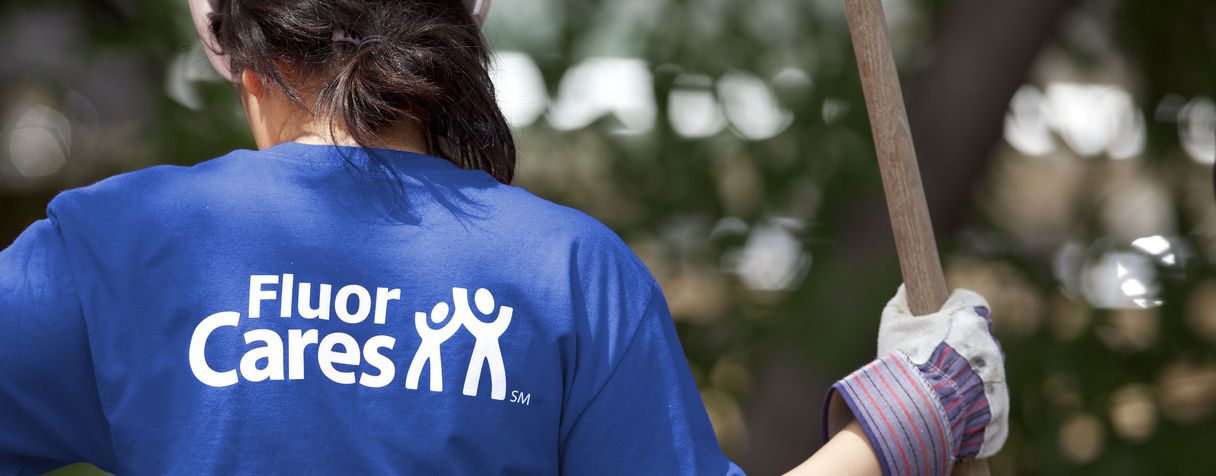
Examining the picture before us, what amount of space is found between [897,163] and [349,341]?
0.72 metres

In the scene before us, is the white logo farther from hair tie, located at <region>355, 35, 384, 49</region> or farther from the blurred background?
the blurred background

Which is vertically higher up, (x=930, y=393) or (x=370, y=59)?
(x=370, y=59)

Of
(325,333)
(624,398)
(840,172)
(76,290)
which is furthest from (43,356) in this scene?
(840,172)

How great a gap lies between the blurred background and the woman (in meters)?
1.95

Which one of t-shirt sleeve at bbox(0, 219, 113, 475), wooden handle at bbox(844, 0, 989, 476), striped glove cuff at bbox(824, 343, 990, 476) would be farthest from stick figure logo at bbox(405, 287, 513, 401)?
wooden handle at bbox(844, 0, 989, 476)

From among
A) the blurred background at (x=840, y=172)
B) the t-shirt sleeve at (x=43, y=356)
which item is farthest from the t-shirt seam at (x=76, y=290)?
the blurred background at (x=840, y=172)

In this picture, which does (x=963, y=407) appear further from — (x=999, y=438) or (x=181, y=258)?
(x=181, y=258)

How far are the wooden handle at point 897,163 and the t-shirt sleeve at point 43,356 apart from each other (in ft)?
3.01

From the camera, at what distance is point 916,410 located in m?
1.51

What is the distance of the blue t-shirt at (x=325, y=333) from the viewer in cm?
124

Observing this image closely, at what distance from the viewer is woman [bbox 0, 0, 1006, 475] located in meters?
1.24

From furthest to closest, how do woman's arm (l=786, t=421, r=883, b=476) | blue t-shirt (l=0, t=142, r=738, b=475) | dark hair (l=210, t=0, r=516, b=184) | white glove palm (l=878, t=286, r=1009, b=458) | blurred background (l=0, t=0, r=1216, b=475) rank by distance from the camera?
blurred background (l=0, t=0, r=1216, b=475), white glove palm (l=878, t=286, r=1009, b=458), woman's arm (l=786, t=421, r=883, b=476), dark hair (l=210, t=0, r=516, b=184), blue t-shirt (l=0, t=142, r=738, b=475)

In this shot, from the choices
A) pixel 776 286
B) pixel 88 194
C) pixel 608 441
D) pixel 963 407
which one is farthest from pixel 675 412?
pixel 776 286

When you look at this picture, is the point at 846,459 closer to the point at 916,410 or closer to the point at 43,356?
the point at 916,410
